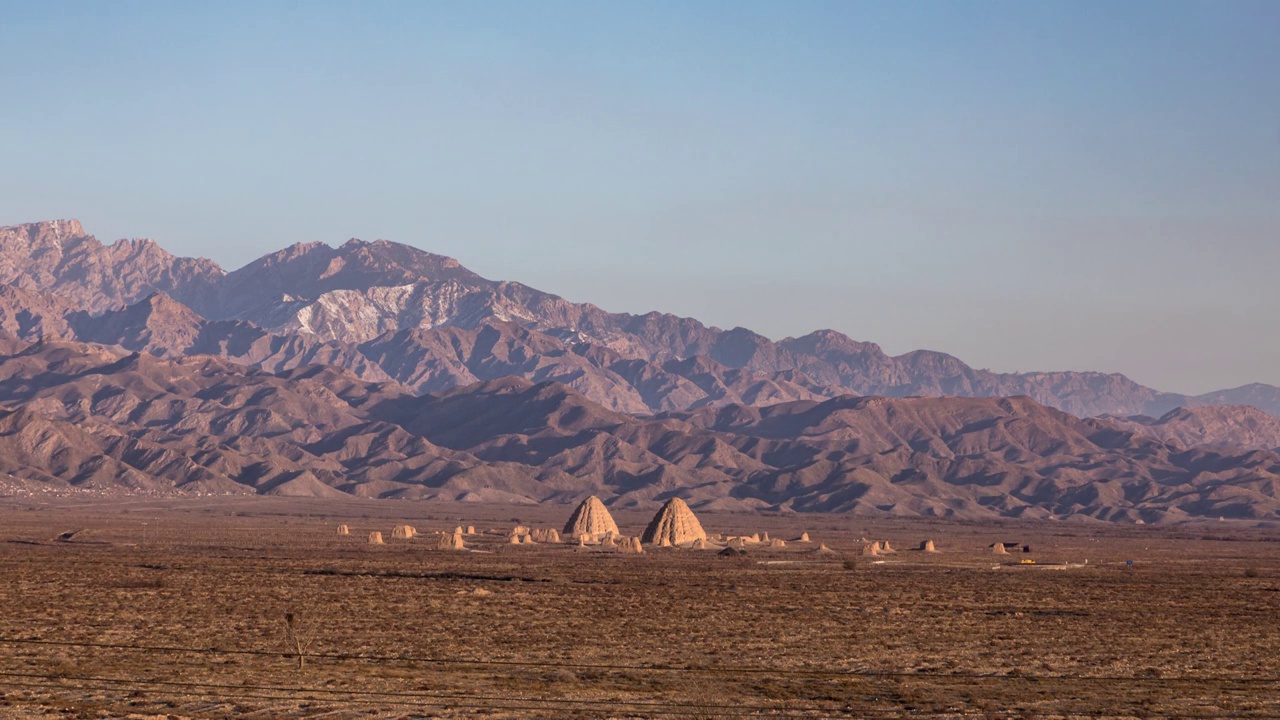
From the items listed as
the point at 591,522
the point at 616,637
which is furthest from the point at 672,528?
the point at 616,637

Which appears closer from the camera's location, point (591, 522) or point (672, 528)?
point (672, 528)

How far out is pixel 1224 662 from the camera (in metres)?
45.9

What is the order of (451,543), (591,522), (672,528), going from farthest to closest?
(591,522) → (672,528) → (451,543)

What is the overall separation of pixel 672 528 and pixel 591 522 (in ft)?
39.3

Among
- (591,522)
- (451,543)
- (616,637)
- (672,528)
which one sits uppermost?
(591,522)

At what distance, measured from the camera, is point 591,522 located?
132 meters

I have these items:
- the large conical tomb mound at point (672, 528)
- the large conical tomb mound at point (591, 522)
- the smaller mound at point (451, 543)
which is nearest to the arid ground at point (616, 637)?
the smaller mound at point (451, 543)

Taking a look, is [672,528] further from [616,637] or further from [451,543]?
[616,637]

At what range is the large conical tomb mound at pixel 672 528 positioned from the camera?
398 feet

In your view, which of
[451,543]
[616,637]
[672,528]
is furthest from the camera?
[672,528]

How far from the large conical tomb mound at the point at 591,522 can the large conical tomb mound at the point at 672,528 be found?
778cm

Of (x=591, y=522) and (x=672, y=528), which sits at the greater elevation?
(x=591, y=522)

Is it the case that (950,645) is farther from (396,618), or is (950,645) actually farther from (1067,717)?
(396,618)

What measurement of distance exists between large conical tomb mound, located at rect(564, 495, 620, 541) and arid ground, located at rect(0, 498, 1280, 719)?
96.6 feet
